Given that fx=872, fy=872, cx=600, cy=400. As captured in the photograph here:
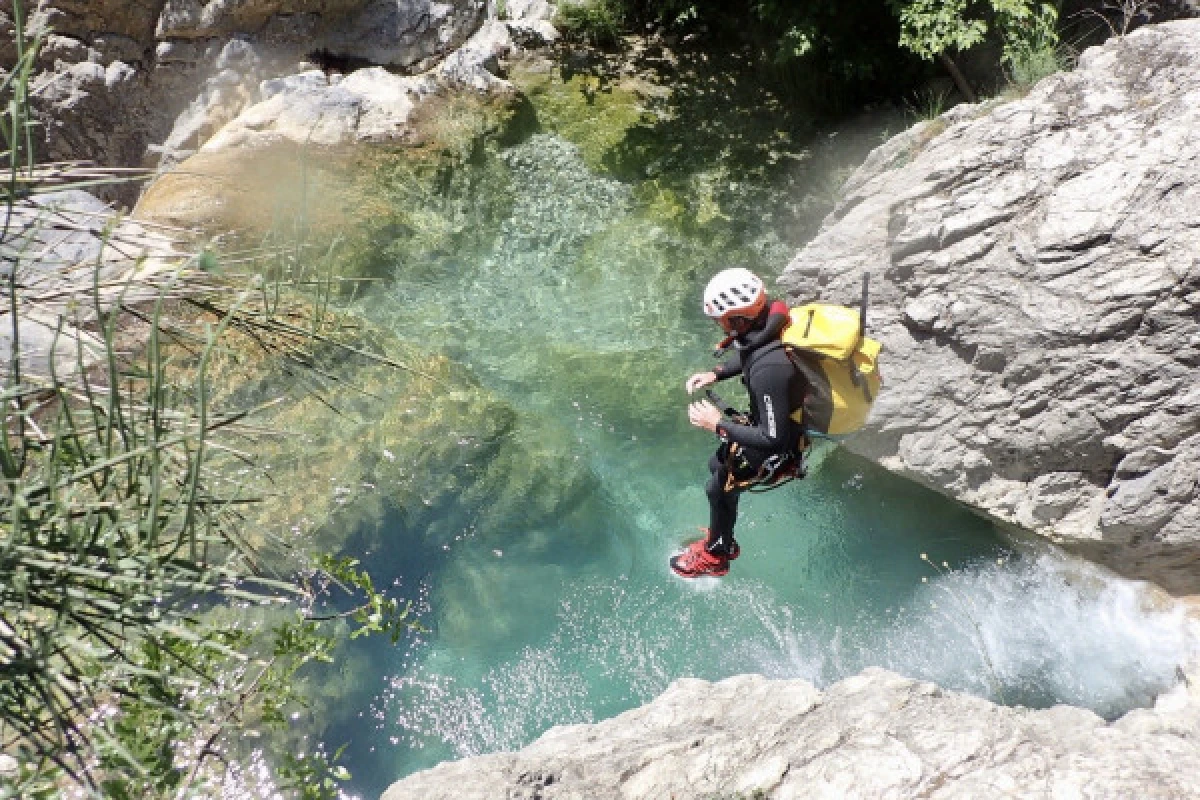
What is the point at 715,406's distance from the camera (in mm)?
4723

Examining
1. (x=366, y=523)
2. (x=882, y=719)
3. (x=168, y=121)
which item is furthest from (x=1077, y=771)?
(x=168, y=121)

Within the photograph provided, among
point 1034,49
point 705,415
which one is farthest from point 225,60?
point 1034,49

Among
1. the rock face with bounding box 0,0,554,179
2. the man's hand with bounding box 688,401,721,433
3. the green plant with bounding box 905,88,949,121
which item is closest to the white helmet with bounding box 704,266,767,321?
the man's hand with bounding box 688,401,721,433

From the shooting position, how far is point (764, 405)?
4258mm

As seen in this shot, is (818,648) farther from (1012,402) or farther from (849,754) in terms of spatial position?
(849,754)

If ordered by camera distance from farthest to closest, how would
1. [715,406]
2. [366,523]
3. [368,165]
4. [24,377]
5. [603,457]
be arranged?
[368,165]
[603,457]
[366,523]
[715,406]
[24,377]

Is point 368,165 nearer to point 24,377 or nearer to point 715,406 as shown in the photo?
point 715,406

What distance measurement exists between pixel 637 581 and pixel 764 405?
2442mm

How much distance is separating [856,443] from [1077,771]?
303 cm

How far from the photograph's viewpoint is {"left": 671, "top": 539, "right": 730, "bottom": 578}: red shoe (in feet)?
18.6

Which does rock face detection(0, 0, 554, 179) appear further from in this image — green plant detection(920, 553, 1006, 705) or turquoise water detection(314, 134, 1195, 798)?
green plant detection(920, 553, 1006, 705)

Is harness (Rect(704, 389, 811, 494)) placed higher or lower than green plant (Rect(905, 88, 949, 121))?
lower

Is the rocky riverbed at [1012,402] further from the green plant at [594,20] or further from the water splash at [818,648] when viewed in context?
the green plant at [594,20]

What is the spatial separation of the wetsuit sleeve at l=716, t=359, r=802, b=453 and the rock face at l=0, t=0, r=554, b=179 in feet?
19.7
